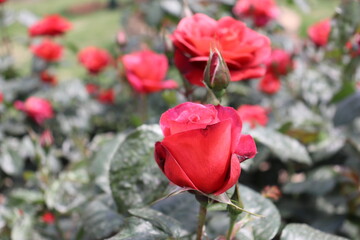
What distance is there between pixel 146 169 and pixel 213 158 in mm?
251

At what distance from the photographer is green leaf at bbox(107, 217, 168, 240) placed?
0.58 metres

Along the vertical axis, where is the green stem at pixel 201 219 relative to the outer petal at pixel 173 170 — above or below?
below

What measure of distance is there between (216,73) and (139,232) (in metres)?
0.23

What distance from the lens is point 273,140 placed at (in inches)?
34.5

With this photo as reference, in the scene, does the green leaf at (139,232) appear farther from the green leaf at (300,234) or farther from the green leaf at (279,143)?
the green leaf at (279,143)

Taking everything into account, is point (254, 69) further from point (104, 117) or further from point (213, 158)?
point (104, 117)

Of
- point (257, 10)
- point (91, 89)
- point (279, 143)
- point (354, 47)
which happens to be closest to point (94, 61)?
point (91, 89)

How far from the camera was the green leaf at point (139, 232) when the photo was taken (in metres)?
0.58

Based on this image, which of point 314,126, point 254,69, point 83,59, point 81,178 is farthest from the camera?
point 83,59

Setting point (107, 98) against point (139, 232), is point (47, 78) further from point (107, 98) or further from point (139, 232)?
point (139, 232)

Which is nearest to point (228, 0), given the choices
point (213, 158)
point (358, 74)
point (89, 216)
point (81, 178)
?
point (358, 74)

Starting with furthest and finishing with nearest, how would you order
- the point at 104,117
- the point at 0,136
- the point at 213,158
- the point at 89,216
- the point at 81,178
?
1. the point at 104,117
2. the point at 0,136
3. the point at 81,178
4. the point at 89,216
5. the point at 213,158

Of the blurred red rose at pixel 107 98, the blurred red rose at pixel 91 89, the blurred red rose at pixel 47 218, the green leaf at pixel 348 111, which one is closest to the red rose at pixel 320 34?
the green leaf at pixel 348 111

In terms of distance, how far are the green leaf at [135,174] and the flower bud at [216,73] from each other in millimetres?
172
